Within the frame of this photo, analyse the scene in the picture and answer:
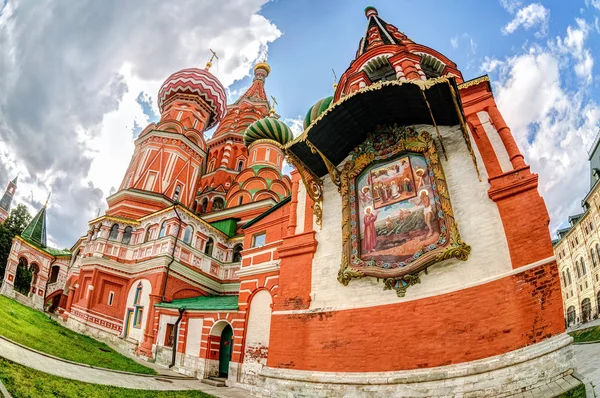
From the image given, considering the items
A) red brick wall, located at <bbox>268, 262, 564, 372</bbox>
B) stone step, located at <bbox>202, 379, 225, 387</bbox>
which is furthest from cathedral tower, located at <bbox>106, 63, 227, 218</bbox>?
red brick wall, located at <bbox>268, 262, 564, 372</bbox>

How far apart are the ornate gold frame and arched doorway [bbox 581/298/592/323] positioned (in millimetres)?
32472

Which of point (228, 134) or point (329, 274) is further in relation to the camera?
point (228, 134)

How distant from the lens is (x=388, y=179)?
9953 millimetres

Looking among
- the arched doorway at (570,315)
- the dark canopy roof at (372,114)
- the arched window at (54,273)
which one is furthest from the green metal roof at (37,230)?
the arched doorway at (570,315)

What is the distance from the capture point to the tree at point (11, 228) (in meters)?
26.5

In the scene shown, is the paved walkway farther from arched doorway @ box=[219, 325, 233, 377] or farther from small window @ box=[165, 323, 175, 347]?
small window @ box=[165, 323, 175, 347]

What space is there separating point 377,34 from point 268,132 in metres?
13.7

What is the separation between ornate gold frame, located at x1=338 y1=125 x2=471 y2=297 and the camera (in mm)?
8047

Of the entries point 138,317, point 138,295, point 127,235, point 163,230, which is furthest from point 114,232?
point 138,317

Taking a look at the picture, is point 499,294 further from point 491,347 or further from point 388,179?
point 388,179

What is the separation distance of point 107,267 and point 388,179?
16.0 m

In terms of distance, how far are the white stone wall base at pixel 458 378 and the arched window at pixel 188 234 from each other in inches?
446

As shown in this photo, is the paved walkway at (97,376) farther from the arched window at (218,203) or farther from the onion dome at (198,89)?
the onion dome at (198,89)

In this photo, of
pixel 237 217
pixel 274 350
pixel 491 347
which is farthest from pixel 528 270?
pixel 237 217
